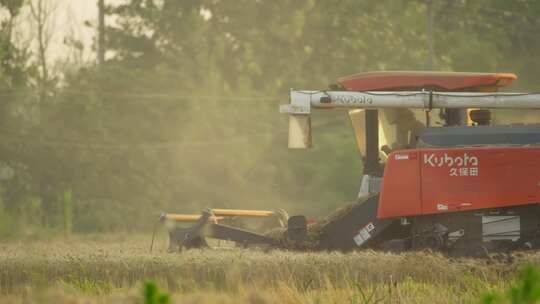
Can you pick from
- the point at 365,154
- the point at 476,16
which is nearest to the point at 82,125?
the point at 476,16

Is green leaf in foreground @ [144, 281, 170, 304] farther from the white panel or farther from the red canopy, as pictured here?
the red canopy

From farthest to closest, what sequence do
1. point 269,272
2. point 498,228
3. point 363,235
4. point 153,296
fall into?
1. point 363,235
2. point 498,228
3. point 269,272
4. point 153,296

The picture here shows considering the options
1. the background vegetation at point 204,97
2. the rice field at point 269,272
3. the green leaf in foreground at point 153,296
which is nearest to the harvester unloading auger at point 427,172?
the rice field at point 269,272

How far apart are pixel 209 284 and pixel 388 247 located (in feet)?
9.96

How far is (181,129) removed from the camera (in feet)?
102

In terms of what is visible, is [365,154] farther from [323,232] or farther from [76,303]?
[76,303]

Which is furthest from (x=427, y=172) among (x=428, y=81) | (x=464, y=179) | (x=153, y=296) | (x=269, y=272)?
(x=153, y=296)

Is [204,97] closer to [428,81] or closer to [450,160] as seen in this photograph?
[428,81]

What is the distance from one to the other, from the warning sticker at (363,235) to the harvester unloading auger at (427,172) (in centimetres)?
1

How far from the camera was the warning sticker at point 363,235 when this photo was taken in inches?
482

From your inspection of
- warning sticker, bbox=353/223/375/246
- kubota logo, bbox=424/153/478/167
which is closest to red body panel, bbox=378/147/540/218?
kubota logo, bbox=424/153/478/167

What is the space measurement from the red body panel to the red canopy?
1155 millimetres

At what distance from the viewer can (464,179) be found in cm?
1155

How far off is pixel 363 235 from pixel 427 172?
110 centimetres
